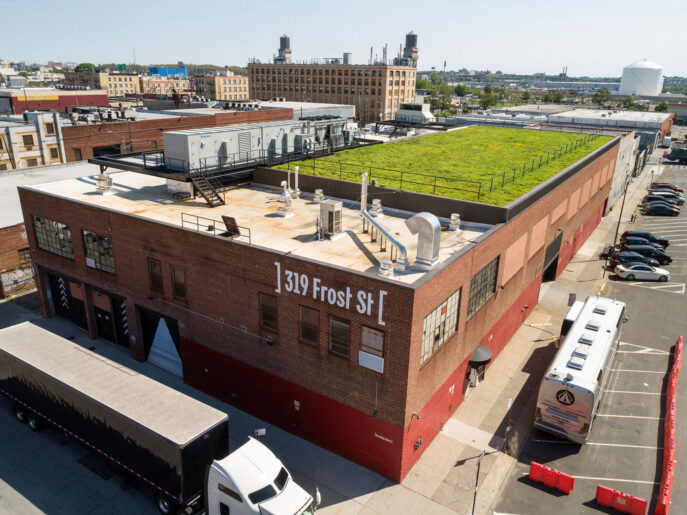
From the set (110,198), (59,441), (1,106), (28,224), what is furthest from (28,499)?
(1,106)

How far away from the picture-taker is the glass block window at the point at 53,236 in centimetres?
3020

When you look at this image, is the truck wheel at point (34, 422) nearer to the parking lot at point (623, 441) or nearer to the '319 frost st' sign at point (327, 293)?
the '319 frost st' sign at point (327, 293)

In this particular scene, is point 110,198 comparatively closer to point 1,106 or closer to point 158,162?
point 158,162

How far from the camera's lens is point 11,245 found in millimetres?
36531

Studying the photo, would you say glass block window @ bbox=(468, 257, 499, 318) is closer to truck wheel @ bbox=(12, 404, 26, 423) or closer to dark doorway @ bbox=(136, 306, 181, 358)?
dark doorway @ bbox=(136, 306, 181, 358)

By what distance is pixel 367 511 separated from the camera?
19094 mm

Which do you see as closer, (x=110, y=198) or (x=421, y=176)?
(x=110, y=198)

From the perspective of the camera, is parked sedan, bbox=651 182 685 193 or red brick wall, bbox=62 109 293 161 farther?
parked sedan, bbox=651 182 685 193

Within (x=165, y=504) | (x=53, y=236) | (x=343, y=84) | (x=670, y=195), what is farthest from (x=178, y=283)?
(x=343, y=84)

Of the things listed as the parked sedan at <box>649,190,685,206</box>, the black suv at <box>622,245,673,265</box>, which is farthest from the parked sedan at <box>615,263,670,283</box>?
the parked sedan at <box>649,190,685,206</box>

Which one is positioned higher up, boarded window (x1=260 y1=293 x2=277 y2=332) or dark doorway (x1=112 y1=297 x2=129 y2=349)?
boarded window (x1=260 y1=293 x2=277 y2=332)

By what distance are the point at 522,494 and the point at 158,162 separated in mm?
29979

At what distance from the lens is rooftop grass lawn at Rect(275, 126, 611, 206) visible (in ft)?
102

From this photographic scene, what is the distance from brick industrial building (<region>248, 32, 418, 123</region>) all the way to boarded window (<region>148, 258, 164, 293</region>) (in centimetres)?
12184
